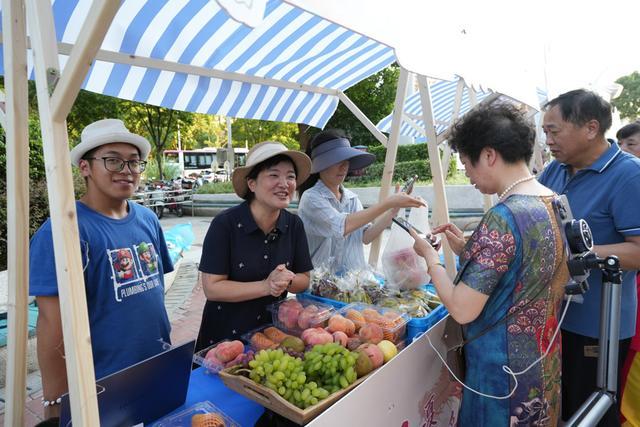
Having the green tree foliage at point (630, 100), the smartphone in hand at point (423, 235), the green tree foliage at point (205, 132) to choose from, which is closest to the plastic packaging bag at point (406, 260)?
the smartphone in hand at point (423, 235)

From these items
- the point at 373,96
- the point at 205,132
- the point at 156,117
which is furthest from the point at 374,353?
the point at 205,132

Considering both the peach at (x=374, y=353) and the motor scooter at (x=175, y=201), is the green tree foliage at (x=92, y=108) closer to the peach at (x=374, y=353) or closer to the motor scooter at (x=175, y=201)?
the motor scooter at (x=175, y=201)

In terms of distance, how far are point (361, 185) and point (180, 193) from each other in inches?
292

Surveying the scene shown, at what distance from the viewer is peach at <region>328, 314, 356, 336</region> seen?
1840mm

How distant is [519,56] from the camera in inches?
106

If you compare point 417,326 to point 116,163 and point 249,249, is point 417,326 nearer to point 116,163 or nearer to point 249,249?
point 249,249

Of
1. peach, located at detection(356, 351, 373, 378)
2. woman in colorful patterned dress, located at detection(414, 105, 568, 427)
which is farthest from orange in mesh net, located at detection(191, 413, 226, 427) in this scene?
woman in colorful patterned dress, located at detection(414, 105, 568, 427)

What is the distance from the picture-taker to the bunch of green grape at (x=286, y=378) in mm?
1379

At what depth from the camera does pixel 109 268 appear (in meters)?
1.84

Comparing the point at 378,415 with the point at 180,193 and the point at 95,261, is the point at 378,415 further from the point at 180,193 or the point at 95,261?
the point at 180,193

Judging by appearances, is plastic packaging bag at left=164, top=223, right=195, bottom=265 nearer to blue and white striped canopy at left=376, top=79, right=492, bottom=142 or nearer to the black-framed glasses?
blue and white striped canopy at left=376, top=79, right=492, bottom=142

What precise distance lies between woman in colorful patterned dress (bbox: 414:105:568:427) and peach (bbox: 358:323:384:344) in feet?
1.27

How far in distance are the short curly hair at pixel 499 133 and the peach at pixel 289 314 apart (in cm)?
112

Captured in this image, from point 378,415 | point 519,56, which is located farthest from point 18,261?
point 519,56
